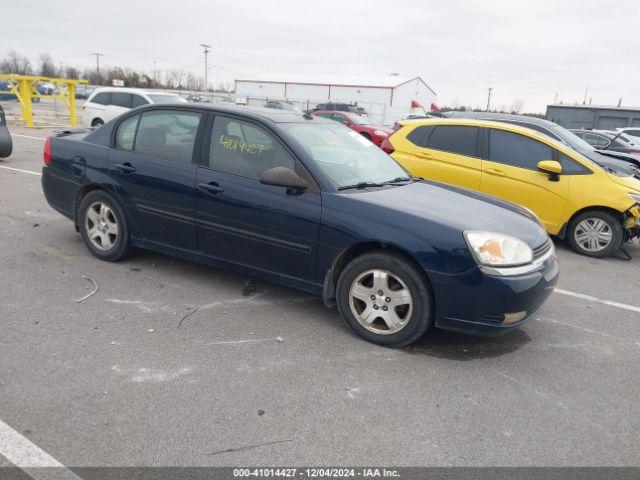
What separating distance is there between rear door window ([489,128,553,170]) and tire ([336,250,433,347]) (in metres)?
4.21

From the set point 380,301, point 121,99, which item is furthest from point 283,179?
point 121,99

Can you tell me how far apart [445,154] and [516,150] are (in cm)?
97

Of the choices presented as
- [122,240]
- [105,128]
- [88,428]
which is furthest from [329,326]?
[105,128]

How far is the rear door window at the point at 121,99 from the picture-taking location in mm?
16066

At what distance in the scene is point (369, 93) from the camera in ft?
185

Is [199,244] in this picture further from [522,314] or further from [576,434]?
[576,434]

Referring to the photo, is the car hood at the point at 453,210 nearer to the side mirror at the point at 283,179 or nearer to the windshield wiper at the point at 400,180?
the windshield wiper at the point at 400,180

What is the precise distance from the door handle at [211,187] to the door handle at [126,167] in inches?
33.7

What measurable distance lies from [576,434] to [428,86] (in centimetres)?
6776

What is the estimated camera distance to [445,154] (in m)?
7.44

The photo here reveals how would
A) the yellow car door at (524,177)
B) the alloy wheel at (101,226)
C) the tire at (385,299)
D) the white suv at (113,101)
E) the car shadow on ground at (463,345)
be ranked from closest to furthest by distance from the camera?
the tire at (385,299) < the car shadow on ground at (463,345) < the alloy wheel at (101,226) < the yellow car door at (524,177) < the white suv at (113,101)

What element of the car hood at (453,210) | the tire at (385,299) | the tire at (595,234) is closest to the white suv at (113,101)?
the tire at (595,234)

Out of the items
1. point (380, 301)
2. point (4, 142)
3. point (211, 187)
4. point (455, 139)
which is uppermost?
point (455, 139)

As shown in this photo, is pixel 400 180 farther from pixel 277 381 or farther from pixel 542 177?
pixel 542 177
